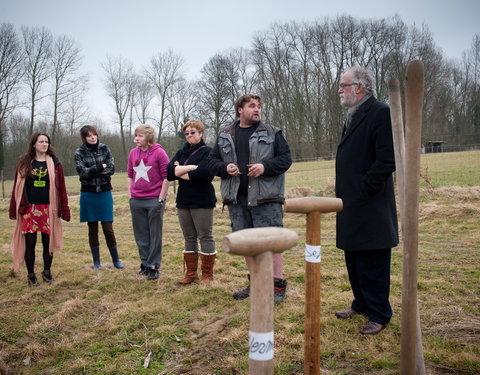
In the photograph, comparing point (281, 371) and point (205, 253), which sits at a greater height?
point (205, 253)

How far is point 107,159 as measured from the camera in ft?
18.1

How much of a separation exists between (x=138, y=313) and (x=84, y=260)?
2.77 metres

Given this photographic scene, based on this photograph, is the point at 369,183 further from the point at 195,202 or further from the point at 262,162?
the point at 195,202

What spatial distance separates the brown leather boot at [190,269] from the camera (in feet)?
15.6

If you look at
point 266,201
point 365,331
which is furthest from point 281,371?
point 266,201

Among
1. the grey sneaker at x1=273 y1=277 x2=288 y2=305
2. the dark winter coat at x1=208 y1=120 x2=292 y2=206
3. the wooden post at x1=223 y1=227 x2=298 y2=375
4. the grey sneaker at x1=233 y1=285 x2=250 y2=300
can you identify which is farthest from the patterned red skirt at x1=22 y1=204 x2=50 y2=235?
the wooden post at x1=223 y1=227 x2=298 y2=375

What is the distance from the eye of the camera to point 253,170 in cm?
382

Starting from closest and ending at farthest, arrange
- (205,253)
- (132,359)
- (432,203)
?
(132,359) < (205,253) < (432,203)

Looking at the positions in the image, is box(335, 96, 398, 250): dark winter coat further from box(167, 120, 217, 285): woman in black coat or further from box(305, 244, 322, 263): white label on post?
box(167, 120, 217, 285): woman in black coat

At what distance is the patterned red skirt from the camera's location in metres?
4.92

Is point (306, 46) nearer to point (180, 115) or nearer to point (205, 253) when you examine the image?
point (180, 115)

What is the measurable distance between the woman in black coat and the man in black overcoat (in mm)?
1850

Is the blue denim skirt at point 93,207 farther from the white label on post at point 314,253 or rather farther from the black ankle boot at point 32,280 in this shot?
the white label on post at point 314,253

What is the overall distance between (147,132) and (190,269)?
1.85 m
